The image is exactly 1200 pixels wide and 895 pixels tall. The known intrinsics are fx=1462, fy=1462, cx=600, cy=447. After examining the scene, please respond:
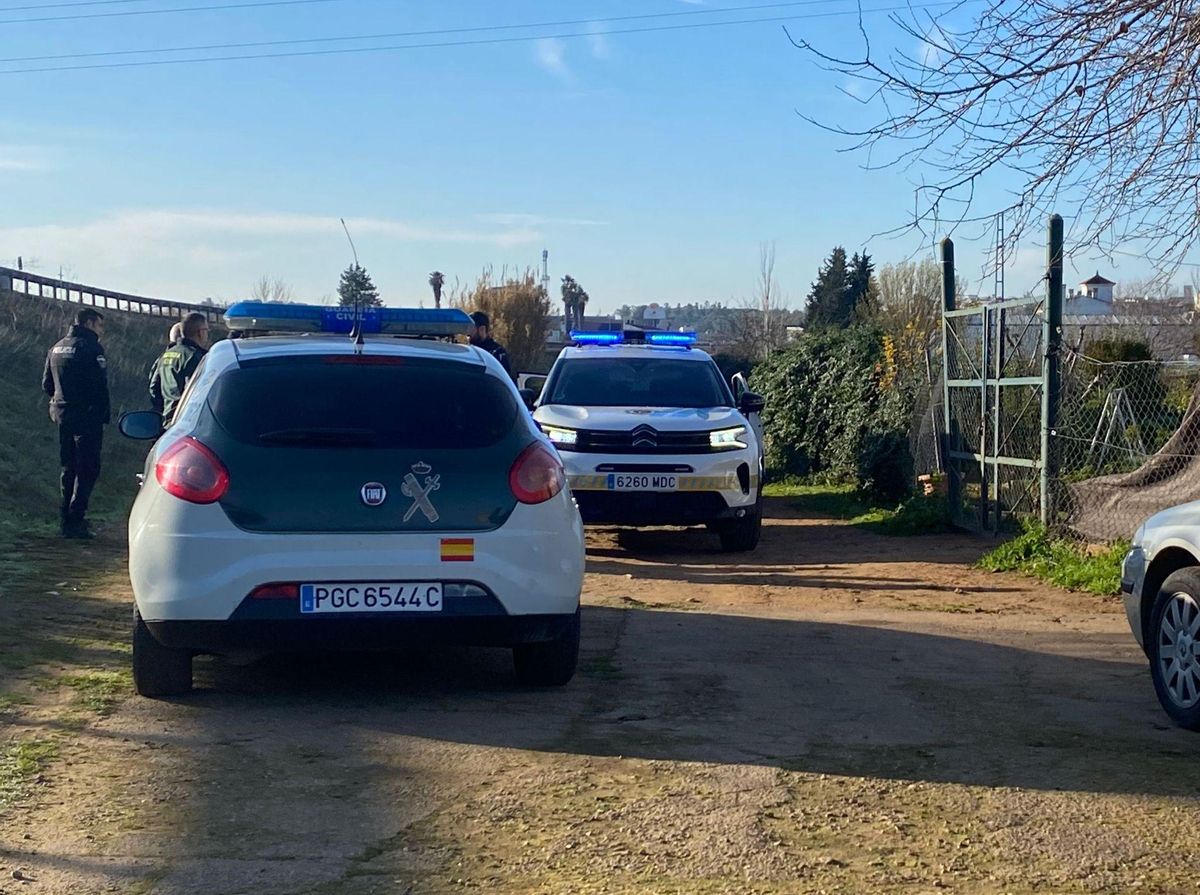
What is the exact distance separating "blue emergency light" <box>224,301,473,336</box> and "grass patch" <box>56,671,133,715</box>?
9.44 feet

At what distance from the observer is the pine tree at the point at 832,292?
60281 mm

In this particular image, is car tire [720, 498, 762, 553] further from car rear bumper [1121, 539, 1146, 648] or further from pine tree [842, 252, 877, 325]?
pine tree [842, 252, 877, 325]

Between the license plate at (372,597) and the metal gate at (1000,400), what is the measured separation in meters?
5.99

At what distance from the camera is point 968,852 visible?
4320 millimetres

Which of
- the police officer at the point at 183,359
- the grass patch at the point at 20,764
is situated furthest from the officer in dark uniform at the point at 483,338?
the grass patch at the point at 20,764

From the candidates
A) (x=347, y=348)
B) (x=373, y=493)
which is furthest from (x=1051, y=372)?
(x=373, y=493)

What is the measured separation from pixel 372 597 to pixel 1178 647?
3.32 metres

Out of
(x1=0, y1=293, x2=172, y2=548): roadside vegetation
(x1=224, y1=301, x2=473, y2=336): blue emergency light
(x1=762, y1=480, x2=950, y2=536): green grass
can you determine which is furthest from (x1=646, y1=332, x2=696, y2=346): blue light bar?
(x1=224, y1=301, x2=473, y2=336): blue emergency light

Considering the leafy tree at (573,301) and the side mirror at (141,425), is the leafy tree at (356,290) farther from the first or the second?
the leafy tree at (573,301)

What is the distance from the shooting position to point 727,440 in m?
12.3

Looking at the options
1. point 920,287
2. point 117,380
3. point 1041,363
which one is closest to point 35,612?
point 1041,363

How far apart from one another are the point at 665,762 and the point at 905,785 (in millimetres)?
855

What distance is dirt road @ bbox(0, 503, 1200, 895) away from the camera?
4.18 meters

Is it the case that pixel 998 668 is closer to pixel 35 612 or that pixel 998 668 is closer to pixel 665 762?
pixel 665 762
